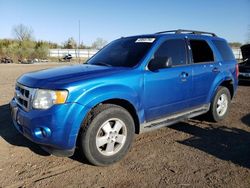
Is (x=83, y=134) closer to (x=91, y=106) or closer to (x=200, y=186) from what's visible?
(x=91, y=106)

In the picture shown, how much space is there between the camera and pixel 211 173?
372 centimetres

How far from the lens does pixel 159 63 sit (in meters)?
4.39

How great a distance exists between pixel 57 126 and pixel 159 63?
1.86 m

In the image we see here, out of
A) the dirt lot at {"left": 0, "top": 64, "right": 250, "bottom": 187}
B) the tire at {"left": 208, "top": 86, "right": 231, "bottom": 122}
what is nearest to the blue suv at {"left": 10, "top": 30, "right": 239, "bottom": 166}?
the tire at {"left": 208, "top": 86, "right": 231, "bottom": 122}

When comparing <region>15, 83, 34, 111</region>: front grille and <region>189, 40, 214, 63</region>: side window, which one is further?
<region>189, 40, 214, 63</region>: side window

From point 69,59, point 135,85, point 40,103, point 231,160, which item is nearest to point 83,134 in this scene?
point 40,103

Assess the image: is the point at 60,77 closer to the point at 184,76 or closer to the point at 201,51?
the point at 184,76

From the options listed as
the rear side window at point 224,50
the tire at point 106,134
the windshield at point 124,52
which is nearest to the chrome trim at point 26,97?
the tire at point 106,134

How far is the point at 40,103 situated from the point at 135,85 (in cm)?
140

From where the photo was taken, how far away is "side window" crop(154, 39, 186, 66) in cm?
484

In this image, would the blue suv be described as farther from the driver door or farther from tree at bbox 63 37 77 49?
tree at bbox 63 37 77 49

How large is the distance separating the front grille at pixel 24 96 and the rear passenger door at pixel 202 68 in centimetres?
296

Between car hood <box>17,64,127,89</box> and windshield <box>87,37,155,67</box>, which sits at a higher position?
windshield <box>87,37,155,67</box>

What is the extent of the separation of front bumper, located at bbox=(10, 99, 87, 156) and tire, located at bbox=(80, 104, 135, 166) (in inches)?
6.7
